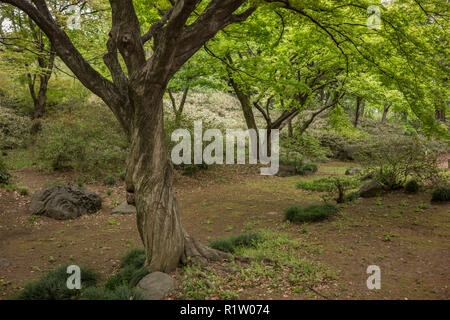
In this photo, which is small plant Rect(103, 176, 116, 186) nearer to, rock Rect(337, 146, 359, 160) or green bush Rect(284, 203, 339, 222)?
green bush Rect(284, 203, 339, 222)

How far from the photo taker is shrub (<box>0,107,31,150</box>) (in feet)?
49.2

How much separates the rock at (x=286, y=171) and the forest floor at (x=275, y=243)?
3.34 m

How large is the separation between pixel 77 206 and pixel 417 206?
27.5ft

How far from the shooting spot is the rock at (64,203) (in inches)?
306

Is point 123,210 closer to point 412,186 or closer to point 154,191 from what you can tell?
point 154,191

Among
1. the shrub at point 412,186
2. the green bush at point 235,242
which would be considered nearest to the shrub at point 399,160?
the shrub at point 412,186

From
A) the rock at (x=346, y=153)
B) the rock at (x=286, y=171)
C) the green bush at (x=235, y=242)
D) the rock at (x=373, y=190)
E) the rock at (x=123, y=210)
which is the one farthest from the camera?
the rock at (x=346, y=153)

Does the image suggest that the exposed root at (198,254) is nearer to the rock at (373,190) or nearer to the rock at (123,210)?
the rock at (123,210)

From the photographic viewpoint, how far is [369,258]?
186 inches

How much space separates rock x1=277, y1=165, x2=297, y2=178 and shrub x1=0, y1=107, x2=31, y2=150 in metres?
12.5

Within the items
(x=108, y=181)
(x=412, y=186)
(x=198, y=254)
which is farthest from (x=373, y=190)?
(x=108, y=181)

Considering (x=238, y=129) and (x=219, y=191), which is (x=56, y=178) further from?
(x=238, y=129)

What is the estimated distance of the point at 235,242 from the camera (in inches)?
220

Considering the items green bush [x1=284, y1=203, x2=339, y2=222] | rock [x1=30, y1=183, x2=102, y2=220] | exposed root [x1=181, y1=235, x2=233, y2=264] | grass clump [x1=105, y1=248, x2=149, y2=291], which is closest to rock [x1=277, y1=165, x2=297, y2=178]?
green bush [x1=284, y1=203, x2=339, y2=222]
